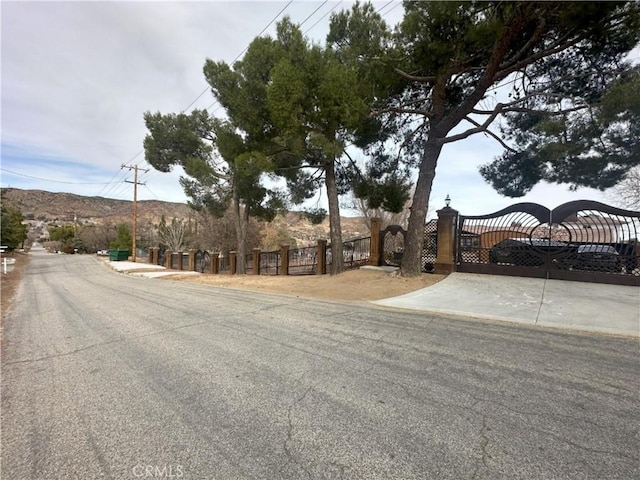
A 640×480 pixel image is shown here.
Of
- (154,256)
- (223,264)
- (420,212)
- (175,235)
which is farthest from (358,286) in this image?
(175,235)

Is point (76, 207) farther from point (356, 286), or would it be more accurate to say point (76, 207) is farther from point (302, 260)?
point (356, 286)

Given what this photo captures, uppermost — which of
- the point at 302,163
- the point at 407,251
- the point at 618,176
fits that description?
the point at 302,163

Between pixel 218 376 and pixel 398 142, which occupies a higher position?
pixel 398 142

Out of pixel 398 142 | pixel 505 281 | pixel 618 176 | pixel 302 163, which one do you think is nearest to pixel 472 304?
pixel 505 281

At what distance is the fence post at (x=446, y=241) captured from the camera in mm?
9945

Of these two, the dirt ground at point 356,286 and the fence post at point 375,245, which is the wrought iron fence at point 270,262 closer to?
the dirt ground at point 356,286

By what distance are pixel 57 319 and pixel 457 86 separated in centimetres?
1296

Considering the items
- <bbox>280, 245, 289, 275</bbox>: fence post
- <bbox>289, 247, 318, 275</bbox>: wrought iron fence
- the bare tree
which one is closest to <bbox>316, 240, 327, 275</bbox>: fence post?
<bbox>289, 247, 318, 275</bbox>: wrought iron fence

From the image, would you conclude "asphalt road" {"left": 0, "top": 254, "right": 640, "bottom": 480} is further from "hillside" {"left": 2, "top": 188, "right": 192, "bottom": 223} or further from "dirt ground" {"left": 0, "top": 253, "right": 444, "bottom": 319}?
"hillside" {"left": 2, "top": 188, "right": 192, "bottom": 223}

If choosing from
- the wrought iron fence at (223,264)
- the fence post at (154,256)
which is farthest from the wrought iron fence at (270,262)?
the fence post at (154,256)

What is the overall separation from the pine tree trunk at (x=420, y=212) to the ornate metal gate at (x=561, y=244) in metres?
1.55

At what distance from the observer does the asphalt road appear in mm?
1877

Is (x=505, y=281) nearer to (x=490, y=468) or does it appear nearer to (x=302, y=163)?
(x=490, y=468)

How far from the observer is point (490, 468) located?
1.82 meters
